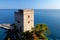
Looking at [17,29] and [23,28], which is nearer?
[23,28]

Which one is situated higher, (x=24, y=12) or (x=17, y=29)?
(x=24, y=12)

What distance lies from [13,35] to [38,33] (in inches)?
263

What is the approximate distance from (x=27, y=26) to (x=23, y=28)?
71cm

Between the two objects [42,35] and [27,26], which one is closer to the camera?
[42,35]

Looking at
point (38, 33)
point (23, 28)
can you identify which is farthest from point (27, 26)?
point (38, 33)

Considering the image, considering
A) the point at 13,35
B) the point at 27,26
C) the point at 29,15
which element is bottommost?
the point at 13,35

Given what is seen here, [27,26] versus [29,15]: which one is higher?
[29,15]

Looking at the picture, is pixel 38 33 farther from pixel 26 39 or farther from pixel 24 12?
pixel 24 12

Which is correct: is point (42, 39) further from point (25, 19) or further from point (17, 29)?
point (17, 29)

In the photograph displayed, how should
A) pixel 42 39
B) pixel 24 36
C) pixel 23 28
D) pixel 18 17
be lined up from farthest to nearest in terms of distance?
pixel 18 17 < pixel 23 28 < pixel 24 36 < pixel 42 39

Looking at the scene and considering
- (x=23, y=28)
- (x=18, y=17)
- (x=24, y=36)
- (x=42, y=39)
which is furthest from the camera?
(x=18, y=17)

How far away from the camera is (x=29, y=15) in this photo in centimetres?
2520

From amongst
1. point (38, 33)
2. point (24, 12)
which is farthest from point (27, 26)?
point (38, 33)

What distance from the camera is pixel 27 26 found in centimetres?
2445
